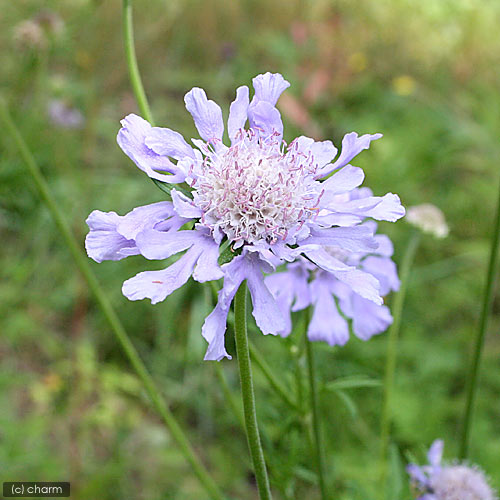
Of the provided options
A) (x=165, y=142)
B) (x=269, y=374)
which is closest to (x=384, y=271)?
(x=269, y=374)

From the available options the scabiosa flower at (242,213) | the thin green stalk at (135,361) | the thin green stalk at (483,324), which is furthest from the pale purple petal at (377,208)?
the thin green stalk at (135,361)

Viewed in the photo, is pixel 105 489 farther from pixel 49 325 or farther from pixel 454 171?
pixel 454 171

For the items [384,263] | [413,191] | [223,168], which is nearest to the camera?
[223,168]

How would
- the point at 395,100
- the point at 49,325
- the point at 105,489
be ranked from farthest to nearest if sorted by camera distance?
the point at 395,100 < the point at 49,325 < the point at 105,489

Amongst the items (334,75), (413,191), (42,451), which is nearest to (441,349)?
(413,191)

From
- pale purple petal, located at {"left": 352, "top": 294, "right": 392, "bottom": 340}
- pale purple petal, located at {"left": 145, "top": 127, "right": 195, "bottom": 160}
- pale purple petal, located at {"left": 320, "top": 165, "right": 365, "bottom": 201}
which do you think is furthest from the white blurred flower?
pale purple petal, located at {"left": 145, "top": 127, "right": 195, "bottom": 160}

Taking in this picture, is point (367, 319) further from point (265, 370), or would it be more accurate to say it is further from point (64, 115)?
point (64, 115)
